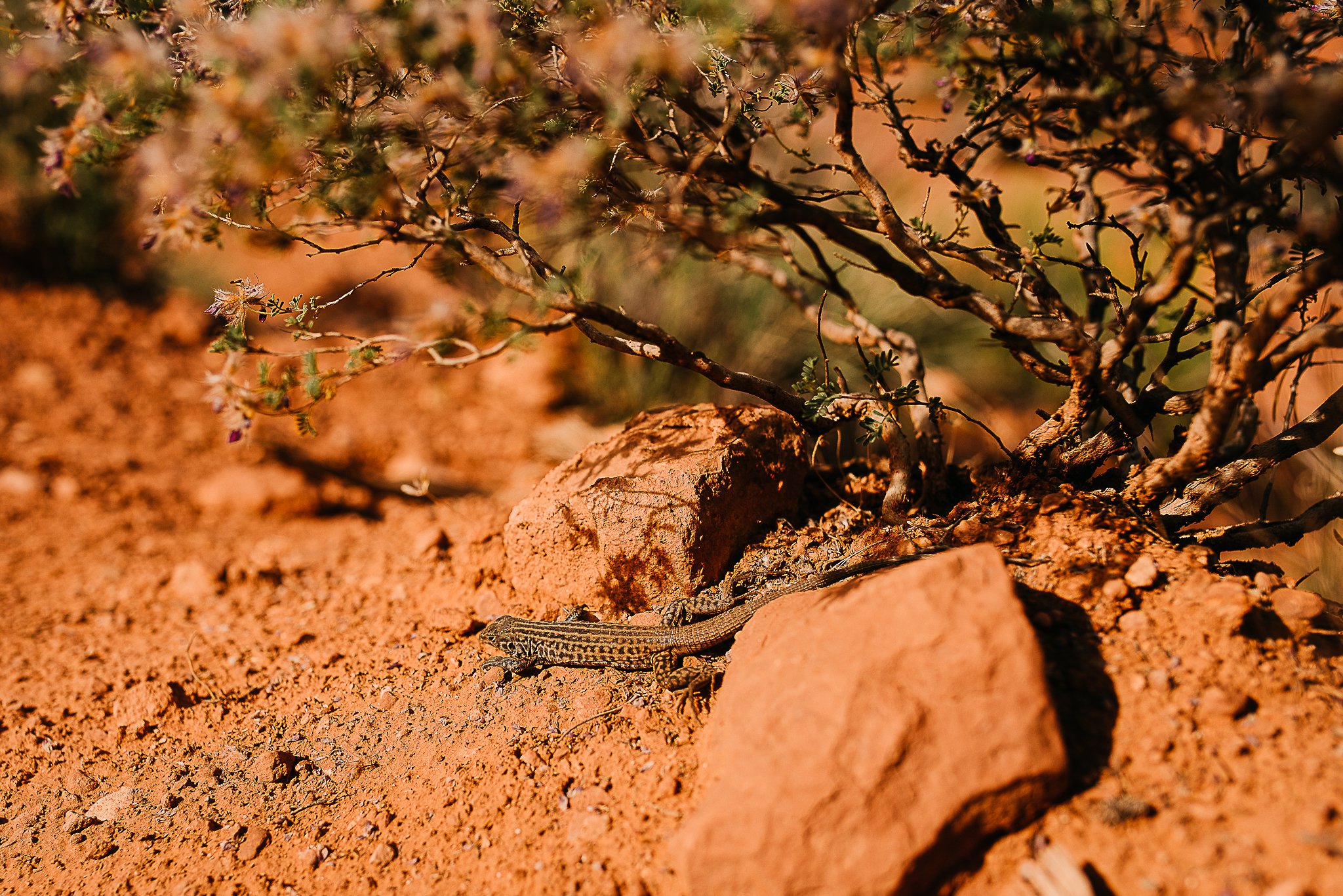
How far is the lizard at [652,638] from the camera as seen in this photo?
3102mm

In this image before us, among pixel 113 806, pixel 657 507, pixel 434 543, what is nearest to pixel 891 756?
pixel 657 507

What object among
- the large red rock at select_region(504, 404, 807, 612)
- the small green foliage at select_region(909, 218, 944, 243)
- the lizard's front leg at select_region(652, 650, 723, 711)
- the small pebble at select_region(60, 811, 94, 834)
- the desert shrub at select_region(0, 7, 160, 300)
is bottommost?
the small pebble at select_region(60, 811, 94, 834)

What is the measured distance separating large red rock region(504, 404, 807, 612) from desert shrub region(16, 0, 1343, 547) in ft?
1.27

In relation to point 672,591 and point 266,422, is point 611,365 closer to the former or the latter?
point 266,422

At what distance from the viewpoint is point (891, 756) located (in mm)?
2090

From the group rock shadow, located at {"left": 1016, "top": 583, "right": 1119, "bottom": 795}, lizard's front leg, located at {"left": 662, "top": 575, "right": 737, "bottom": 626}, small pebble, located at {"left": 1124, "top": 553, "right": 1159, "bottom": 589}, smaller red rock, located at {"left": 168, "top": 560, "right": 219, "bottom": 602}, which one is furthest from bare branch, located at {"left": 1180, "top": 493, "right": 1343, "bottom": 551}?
smaller red rock, located at {"left": 168, "top": 560, "right": 219, "bottom": 602}

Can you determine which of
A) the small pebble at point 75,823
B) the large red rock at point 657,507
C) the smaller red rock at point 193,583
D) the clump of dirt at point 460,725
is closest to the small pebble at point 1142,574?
the clump of dirt at point 460,725

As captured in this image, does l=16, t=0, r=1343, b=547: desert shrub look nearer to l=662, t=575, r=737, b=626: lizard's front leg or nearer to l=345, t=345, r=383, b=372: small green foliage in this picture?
l=345, t=345, r=383, b=372: small green foliage

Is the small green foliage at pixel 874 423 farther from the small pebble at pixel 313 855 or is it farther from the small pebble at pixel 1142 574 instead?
the small pebble at pixel 313 855

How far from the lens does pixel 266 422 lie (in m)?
7.50

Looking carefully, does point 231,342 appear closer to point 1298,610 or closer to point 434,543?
point 434,543

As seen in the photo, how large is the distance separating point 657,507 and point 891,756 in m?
1.49

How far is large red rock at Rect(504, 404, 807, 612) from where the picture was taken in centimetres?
334

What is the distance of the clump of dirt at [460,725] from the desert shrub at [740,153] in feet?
1.49
